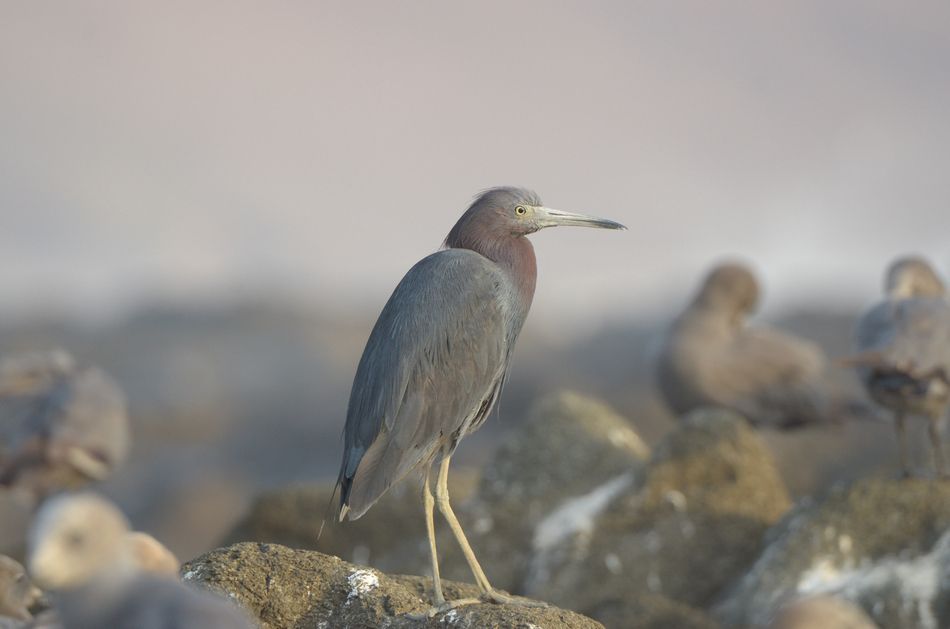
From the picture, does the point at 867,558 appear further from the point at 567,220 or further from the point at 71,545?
the point at 71,545

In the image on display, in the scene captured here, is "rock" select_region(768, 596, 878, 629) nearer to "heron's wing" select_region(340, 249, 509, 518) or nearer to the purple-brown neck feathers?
"heron's wing" select_region(340, 249, 509, 518)

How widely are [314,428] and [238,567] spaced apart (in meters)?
26.6

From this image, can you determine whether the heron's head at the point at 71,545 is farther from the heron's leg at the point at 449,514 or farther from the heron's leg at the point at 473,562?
the heron's leg at the point at 449,514

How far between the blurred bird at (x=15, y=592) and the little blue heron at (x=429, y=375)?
1927 millimetres

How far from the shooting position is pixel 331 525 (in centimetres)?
1324

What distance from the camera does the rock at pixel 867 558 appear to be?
1014cm

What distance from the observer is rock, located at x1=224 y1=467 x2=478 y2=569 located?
1313 centimetres

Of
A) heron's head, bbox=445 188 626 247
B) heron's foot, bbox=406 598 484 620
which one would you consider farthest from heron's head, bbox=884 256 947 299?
heron's foot, bbox=406 598 484 620

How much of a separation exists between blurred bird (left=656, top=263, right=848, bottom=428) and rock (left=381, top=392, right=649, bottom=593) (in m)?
4.09

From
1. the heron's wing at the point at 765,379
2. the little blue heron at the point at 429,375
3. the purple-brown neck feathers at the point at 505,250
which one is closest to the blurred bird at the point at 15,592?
the little blue heron at the point at 429,375

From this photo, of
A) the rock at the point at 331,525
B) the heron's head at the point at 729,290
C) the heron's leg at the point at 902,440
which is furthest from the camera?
the heron's head at the point at 729,290

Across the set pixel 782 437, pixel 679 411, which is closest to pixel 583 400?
pixel 679 411

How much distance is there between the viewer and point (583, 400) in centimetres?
1406

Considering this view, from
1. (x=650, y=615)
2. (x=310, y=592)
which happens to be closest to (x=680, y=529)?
(x=650, y=615)
